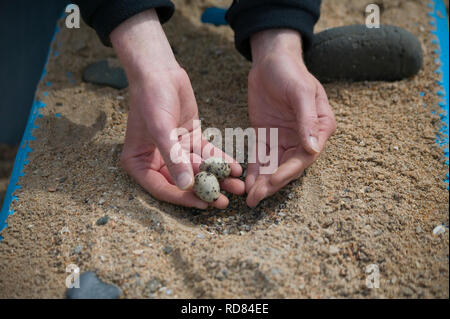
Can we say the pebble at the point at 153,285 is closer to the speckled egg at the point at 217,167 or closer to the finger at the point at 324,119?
the speckled egg at the point at 217,167

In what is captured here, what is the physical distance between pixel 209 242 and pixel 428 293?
3.36ft

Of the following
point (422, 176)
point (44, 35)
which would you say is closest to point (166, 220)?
point (422, 176)

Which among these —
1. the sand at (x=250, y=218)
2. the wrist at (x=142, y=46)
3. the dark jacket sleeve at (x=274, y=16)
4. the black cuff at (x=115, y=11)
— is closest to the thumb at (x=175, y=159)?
the sand at (x=250, y=218)

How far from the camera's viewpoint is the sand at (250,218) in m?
1.83

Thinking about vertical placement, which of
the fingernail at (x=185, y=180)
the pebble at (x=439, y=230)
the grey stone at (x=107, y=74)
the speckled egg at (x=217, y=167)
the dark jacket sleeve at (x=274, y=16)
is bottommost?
the pebble at (x=439, y=230)

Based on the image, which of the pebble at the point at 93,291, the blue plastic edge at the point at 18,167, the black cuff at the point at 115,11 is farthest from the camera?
the black cuff at the point at 115,11

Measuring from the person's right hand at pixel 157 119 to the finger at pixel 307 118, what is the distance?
0.45 meters

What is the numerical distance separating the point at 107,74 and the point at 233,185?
60.2 inches

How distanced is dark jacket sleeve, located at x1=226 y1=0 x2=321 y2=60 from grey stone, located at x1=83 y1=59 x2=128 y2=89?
0.94 meters

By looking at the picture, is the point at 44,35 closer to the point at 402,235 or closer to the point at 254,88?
the point at 254,88

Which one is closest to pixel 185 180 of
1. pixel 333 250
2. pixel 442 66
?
pixel 333 250

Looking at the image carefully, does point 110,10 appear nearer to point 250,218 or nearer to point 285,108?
point 285,108

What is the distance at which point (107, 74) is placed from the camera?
10.2ft

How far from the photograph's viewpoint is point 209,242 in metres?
2.00
